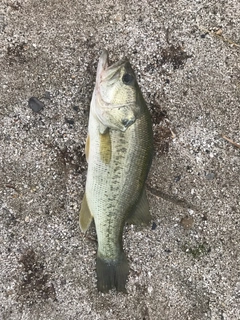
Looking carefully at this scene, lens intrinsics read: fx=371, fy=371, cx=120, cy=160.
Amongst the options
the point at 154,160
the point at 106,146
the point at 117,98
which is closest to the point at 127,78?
the point at 117,98

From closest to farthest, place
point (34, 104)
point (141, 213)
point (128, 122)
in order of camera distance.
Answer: point (128, 122), point (141, 213), point (34, 104)

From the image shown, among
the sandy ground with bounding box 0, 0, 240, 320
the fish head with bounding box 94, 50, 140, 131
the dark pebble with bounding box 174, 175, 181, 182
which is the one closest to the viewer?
the fish head with bounding box 94, 50, 140, 131

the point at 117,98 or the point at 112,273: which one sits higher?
the point at 117,98

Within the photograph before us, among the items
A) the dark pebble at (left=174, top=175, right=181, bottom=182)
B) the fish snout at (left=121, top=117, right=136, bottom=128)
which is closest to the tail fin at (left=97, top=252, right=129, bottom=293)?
the dark pebble at (left=174, top=175, right=181, bottom=182)

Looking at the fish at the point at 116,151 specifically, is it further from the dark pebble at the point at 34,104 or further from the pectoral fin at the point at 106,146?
the dark pebble at the point at 34,104

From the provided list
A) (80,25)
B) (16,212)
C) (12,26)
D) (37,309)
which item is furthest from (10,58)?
(37,309)

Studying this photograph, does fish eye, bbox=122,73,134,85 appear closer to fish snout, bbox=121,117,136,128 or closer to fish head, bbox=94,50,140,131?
fish head, bbox=94,50,140,131

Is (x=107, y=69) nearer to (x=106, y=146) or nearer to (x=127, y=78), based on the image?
(x=127, y=78)

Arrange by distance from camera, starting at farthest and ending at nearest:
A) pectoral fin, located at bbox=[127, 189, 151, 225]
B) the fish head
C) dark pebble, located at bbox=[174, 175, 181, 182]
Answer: dark pebble, located at bbox=[174, 175, 181, 182] → pectoral fin, located at bbox=[127, 189, 151, 225] → the fish head
